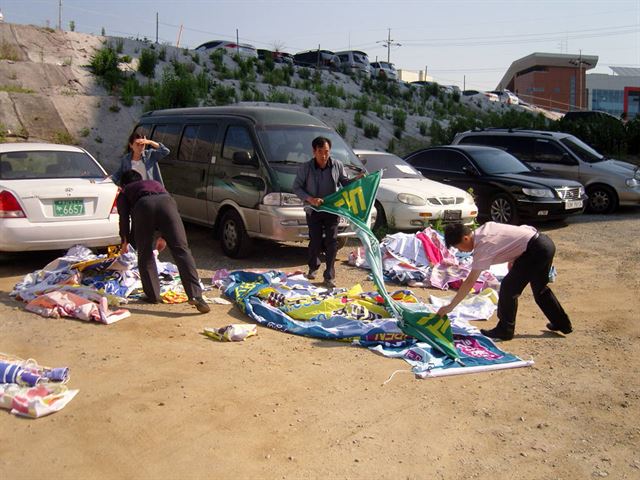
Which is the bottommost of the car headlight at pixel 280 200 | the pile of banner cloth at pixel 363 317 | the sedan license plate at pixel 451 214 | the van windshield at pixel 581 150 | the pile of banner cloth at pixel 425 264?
the pile of banner cloth at pixel 363 317

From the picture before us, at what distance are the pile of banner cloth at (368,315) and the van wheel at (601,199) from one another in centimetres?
855

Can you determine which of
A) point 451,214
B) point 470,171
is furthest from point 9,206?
point 470,171

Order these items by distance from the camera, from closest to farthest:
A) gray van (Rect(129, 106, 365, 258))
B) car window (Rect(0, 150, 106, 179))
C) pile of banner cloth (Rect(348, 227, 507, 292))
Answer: pile of banner cloth (Rect(348, 227, 507, 292)) → car window (Rect(0, 150, 106, 179)) → gray van (Rect(129, 106, 365, 258))

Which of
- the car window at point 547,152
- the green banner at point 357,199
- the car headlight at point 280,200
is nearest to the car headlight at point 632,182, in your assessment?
the car window at point 547,152

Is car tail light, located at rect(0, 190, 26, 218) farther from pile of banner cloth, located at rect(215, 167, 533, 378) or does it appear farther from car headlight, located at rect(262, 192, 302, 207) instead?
car headlight, located at rect(262, 192, 302, 207)

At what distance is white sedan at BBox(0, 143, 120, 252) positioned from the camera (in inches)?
310

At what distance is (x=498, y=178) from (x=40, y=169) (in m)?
7.90

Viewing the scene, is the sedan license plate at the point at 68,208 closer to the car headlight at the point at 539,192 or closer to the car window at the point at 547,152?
the car headlight at the point at 539,192

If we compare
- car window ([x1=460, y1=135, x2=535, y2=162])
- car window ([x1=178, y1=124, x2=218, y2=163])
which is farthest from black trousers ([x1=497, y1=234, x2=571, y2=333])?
car window ([x1=460, y1=135, x2=535, y2=162])

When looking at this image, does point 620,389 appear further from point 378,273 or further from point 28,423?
point 28,423

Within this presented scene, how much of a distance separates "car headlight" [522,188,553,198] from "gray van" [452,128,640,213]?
254 cm

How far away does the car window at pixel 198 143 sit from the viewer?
1009 cm

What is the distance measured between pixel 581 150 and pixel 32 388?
13593mm

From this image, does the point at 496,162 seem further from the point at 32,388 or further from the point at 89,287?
the point at 32,388
